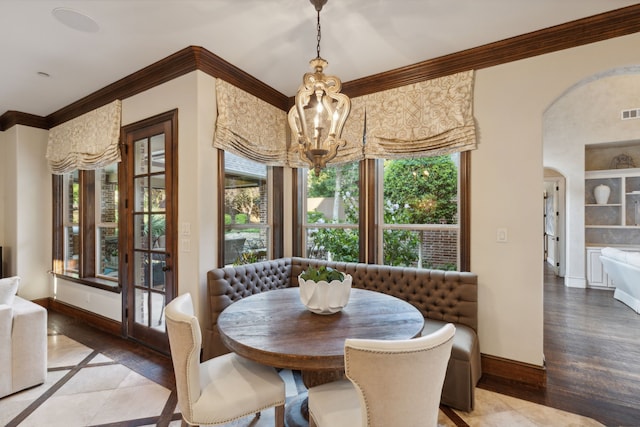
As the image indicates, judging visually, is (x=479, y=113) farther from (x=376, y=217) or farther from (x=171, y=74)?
(x=171, y=74)

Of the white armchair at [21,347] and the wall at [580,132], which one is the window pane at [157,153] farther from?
the wall at [580,132]

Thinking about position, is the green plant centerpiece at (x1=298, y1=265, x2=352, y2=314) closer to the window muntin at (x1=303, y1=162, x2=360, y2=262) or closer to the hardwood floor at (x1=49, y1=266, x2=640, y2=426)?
the hardwood floor at (x1=49, y1=266, x2=640, y2=426)

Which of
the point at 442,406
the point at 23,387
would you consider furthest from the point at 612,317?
the point at 23,387

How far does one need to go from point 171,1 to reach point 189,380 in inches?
95.4

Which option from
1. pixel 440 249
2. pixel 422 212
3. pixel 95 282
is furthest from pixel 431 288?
pixel 95 282

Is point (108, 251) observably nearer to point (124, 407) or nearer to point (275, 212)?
point (275, 212)

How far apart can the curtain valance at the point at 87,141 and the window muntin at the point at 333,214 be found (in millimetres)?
2314

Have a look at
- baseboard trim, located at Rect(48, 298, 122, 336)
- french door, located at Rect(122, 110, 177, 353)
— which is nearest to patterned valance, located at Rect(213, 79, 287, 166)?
french door, located at Rect(122, 110, 177, 353)

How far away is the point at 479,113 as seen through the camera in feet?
8.92

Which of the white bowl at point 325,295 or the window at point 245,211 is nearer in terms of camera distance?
the white bowl at point 325,295

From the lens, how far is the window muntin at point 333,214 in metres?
3.54

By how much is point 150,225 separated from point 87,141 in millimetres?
1688

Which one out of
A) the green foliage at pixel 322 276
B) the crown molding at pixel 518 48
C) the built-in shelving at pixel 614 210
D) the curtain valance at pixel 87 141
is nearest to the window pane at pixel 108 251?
the curtain valance at pixel 87 141

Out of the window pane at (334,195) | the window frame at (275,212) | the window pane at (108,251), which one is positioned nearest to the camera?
the window pane at (334,195)
